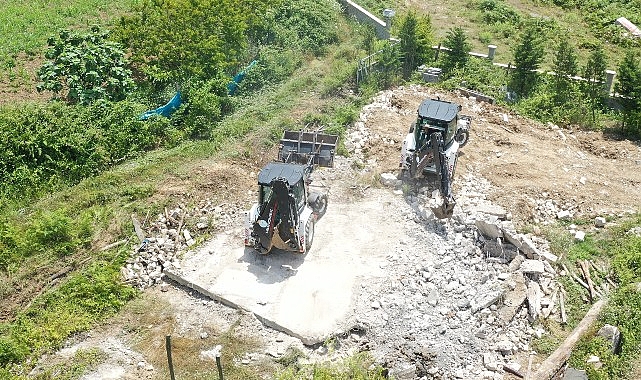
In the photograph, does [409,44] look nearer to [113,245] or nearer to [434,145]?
[434,145]

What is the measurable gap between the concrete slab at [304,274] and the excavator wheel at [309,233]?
8.6 inches

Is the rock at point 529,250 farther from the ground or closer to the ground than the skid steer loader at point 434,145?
closer to the ground

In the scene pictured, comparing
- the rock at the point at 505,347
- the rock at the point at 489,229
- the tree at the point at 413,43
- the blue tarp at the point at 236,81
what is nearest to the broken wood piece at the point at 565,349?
the rock at the point at 505,347

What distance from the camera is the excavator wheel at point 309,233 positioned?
15341 millimetres

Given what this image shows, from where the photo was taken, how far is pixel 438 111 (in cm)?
1786

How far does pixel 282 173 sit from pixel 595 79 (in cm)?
1309

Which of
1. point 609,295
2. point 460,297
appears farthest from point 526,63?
point 460,297

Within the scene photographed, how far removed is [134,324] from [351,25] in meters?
17.5

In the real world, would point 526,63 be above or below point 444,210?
above

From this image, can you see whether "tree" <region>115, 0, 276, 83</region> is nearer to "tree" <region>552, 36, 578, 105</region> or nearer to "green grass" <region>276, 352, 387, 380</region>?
"tree" <region>552, 36, 578, 105</region>

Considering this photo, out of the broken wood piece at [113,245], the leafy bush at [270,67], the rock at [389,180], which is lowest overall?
the broken wood piece at [113,245]

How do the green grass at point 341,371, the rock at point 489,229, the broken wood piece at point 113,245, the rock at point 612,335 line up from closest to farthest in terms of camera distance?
the green grass at point 341,371 < the rock at point 612,335 < the rock at point 489,229 < the broken wood piece at point 113,245

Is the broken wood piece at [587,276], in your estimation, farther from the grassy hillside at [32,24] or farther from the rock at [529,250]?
the grassy hillside at [32,24]

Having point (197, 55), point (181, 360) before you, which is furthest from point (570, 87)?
point (181, 360)
